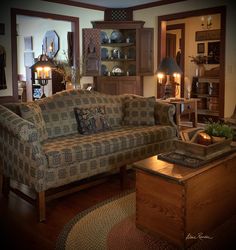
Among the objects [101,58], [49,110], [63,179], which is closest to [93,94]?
[49,110]

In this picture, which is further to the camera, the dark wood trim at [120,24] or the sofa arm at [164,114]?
the dark wood trim at [120,24]

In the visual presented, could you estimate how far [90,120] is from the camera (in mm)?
3723

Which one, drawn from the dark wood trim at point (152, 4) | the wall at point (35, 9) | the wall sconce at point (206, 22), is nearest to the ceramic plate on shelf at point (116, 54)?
the wall at point (35, 9)

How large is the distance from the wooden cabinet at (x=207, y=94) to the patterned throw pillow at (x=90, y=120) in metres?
4.48

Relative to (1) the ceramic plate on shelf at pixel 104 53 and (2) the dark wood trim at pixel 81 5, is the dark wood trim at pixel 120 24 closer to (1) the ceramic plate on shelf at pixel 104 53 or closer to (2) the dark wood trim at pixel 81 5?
(2) the dark wood trim at pixel 81 5

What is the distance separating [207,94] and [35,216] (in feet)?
20.0

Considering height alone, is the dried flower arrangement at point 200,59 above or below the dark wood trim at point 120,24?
below

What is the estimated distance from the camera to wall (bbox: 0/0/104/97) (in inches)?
226

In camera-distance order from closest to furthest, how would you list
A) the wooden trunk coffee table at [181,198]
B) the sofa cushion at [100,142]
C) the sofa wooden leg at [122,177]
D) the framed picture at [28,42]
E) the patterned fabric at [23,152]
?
the wooden trunk coffee table at [181,198]
the patterned fabric at [23,152]
the sofa cushion at [100,142]
the sofa wooden leg at [122,177]
the framed picture at [28,42]

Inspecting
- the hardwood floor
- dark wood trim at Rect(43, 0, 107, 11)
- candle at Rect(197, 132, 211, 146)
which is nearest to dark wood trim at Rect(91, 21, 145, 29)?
dark wood trim at Rect(43, 0, 107, 11)

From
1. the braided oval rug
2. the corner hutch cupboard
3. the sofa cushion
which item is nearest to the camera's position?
the braided oval rug

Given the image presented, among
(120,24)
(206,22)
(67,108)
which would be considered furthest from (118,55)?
(67,108)

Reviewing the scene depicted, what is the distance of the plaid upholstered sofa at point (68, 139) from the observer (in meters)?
→ 2.75

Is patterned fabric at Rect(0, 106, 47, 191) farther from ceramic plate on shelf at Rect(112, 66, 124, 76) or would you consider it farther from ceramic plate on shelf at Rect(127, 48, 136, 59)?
ceramic plate on shelf at Rect(127, 48, 136, 59)
